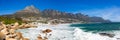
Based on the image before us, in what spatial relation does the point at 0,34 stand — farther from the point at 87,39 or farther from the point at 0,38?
the point at 87,39

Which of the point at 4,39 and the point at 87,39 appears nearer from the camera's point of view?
the point at 4,39

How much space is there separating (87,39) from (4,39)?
16026mm

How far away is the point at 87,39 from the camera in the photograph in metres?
28.8

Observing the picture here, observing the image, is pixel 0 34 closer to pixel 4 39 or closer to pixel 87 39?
pixel 4 39

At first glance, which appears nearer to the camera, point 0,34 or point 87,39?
point 0,34

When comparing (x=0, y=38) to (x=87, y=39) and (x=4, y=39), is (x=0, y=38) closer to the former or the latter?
(x=4, y=39)

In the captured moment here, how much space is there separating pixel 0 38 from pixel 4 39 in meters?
0.61

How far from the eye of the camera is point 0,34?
44.2 feet

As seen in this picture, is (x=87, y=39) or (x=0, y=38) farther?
(x=87, y=39)

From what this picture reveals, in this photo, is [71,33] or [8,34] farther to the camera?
[71,33]

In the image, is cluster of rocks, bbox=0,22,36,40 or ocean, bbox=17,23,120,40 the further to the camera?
ocean, bbox=17,23,120,40

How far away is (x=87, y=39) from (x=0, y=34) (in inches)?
650

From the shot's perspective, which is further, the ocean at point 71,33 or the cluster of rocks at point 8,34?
the ocean at point 71,33

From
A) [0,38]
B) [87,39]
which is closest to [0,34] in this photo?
[0,38]
